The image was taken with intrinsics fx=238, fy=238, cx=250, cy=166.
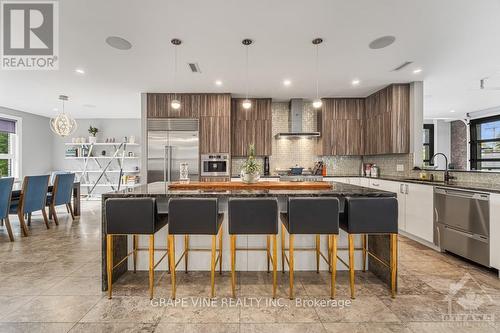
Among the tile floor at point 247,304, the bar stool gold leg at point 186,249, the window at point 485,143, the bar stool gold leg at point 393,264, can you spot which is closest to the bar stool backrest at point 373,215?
the bar stool gold leg at point 393,264

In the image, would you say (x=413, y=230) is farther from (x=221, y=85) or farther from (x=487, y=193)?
(x=221, y=85)

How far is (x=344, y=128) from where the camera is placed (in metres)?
5.25

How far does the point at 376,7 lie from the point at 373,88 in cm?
269

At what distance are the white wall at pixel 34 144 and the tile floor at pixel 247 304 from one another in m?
5.24

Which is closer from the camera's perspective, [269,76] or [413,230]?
[413,230]

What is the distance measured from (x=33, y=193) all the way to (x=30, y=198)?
9 cm

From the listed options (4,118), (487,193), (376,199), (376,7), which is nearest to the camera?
(376,199)

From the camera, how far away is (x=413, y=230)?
359cm

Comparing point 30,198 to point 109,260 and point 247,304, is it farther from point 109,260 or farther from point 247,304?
point 247,304

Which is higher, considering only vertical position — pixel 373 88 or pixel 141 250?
pixel 373 88

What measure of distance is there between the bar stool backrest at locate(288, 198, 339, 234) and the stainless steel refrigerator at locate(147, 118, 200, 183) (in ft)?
10.6

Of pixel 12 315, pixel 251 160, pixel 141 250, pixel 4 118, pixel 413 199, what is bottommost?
pixel 12 315

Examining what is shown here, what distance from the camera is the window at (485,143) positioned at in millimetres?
6324

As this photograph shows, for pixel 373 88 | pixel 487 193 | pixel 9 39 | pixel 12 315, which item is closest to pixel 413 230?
pixel 487 193
